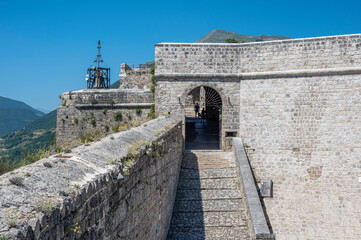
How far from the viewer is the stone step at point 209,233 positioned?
823 centimetres

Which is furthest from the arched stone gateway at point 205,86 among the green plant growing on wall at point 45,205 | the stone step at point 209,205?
the green plant growing on wall at point 45,205

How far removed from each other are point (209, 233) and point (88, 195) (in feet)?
19.4

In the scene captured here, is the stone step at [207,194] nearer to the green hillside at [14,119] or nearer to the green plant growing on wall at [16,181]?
the green plant growing on wall at [16,181]

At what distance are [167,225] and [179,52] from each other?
6917 mm

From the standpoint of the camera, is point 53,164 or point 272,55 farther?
point 272,55

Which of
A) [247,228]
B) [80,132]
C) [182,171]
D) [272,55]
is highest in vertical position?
[272,55]

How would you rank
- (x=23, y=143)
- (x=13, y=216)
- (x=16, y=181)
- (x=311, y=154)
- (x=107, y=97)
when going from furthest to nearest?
(x=23, y=143) < (x=107, y=97) < (x=311, y=154) < (x=16, y=181) < (x=13, y=216)

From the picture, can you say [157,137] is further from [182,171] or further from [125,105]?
[125,105]


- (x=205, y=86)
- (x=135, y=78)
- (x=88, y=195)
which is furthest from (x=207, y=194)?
(x=135, y=78)

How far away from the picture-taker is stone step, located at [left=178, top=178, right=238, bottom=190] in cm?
1024

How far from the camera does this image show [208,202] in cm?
954

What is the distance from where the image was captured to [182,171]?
36.7 ft

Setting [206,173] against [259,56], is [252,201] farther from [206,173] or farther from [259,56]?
[259,56]

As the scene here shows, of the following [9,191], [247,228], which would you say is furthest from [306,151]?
[9,191]
